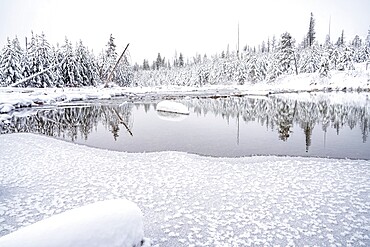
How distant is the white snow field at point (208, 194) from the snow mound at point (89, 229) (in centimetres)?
17

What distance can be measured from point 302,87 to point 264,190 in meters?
55.4

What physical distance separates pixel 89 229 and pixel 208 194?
3.69 m

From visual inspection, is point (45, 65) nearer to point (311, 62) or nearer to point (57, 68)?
point (57, 68)

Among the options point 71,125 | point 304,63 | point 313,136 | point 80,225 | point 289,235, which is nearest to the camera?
point 80,225

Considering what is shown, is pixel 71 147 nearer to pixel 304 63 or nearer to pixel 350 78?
pixel 350 78

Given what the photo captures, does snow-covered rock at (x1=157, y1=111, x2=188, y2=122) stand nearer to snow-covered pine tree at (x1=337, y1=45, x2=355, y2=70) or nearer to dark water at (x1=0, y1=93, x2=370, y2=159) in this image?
dark water at (x1=0, y1=93, x2=370, y2=159)

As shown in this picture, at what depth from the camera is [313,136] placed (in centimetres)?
1433

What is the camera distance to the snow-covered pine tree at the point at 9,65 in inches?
1725

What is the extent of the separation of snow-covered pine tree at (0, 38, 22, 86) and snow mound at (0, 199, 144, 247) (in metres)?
48.5

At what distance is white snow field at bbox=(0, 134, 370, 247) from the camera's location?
5.19 metres

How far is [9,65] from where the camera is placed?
44.0 m

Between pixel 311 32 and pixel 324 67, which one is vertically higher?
pixel 311 32

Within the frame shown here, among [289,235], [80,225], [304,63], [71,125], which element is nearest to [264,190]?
[289,235]

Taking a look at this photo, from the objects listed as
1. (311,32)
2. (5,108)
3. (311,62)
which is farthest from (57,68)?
(311,32)
